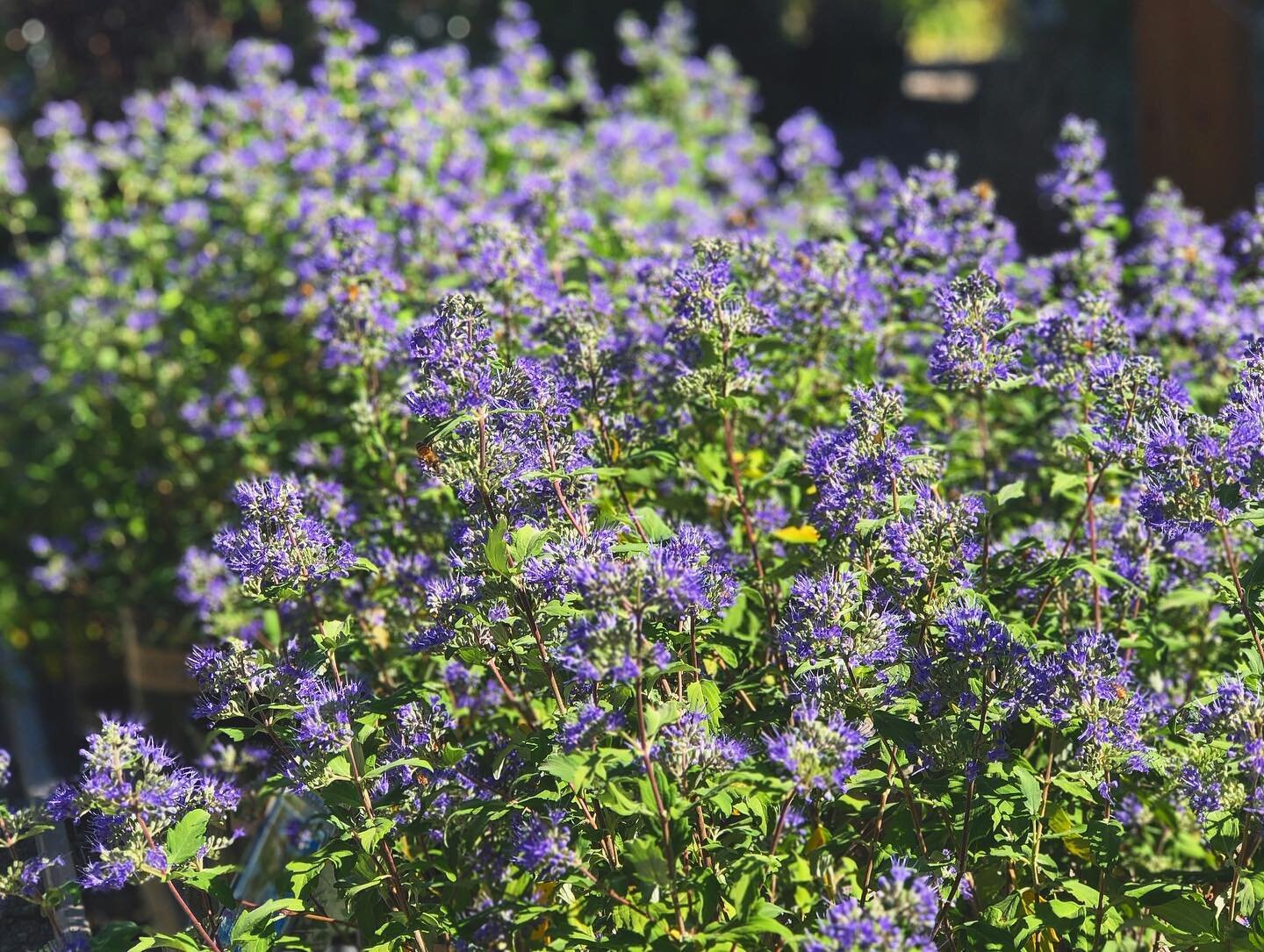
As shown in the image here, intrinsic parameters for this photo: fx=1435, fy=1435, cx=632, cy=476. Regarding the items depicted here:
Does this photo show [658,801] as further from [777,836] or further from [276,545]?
[276,545]

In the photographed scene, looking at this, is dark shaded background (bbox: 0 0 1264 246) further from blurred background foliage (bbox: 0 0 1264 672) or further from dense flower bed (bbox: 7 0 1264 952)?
dense flower bed (bbox: 7 0 1264 952)

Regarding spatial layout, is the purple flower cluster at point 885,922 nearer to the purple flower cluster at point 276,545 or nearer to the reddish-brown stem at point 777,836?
the reddish-brown stem at point 777,836

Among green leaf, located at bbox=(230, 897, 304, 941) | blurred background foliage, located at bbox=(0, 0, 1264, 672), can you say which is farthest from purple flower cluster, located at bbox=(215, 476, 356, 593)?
blurred background foliage, located at bbox=(0, 0, 1264, 672)

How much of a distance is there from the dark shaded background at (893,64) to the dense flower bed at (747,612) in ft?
10.0

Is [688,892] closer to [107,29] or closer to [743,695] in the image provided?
[743,695]

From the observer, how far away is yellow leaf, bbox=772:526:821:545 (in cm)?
323

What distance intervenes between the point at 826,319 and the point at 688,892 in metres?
1.69

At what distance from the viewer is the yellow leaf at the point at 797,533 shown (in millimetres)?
3229

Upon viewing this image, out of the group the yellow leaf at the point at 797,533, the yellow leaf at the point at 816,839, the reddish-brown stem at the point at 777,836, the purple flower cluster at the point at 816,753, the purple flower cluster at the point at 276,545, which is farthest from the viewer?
the yellow leaf at the point at 797,533

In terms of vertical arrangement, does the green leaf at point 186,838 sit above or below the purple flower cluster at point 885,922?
above

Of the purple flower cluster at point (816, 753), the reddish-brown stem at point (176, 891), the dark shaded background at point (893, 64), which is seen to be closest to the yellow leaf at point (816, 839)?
the purple flower cluster at point (816, 753)

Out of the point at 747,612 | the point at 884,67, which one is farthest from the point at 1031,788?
the point at 884,67

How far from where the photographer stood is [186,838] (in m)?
2.31

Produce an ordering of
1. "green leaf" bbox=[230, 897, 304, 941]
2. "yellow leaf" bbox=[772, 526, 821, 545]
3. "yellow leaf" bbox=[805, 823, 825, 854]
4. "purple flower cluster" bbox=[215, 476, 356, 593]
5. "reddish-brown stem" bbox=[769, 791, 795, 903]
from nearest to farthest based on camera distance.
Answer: "reddish-brown stem" bbox=[769, 791, 795, 903]
"green leaf" bbox=[230, 897, 304, 941]
"purple flower cluster" bbox=[215, 476, 356, 593]
"yellow leaf" bbox=[805, 823, 825, 854]
"yellow leaf" bbox=[772, 526, 821, 545]
